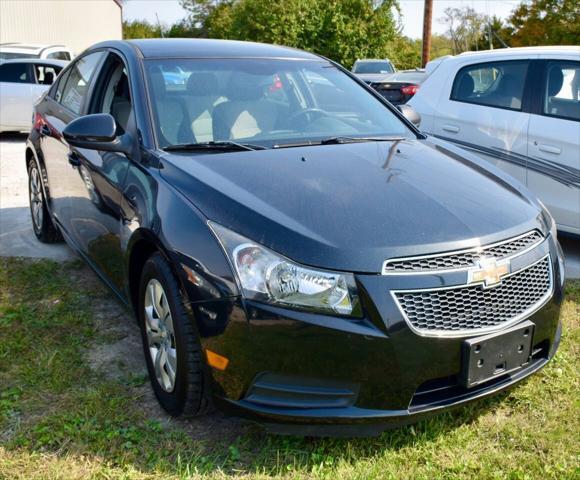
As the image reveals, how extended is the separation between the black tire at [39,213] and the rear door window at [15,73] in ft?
20.7

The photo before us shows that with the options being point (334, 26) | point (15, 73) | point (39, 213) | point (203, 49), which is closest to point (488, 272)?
point (203, 49)

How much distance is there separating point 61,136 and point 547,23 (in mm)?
30681

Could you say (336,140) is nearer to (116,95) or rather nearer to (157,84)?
(157,84)

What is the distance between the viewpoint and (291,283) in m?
2.39

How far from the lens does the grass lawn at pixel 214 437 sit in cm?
258

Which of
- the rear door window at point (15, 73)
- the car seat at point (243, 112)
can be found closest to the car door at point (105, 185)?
the car seat at point (243, 112)

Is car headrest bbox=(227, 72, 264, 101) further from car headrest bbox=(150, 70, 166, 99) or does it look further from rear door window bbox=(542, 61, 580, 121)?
rear door window bbox=(542, 61, 580, 121)

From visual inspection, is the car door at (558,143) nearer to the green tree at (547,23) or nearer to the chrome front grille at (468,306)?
the chrome front grille at (468,306)

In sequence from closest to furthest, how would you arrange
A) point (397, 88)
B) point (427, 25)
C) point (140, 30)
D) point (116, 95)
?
point (116, 95) → point (397, 88) → point (427, 25) → point (140, 30)

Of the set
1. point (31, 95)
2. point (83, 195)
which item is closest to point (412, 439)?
point (83, 195)

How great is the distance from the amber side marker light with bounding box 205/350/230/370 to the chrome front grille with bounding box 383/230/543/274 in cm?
67

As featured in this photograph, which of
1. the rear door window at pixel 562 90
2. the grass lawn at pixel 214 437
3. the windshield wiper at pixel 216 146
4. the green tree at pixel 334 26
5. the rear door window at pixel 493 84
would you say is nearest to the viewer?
the grass lawn at pixel 214 437

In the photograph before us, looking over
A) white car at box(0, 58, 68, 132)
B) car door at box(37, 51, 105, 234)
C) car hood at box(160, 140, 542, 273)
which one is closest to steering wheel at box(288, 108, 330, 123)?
car hood at box(160, 140, 542, 273)

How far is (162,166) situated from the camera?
3.02 m
